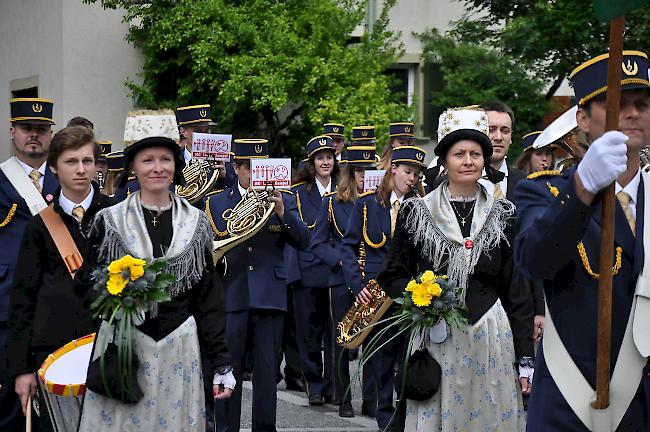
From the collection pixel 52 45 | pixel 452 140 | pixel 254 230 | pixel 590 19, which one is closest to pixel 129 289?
pixel 452 140

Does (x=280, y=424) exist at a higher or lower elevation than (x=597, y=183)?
lower

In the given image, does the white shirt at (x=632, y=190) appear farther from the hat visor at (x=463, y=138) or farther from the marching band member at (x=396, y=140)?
the marching band member at (x=396, y=140)

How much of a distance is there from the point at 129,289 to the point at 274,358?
3.64 metres

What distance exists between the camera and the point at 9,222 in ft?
26.9

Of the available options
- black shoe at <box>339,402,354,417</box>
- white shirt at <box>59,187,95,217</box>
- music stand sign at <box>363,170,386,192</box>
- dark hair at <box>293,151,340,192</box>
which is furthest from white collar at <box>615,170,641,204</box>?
dark hair at <box>293,151,340,192</box>

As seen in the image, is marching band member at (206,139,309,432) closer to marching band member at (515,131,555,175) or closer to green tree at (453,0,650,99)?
marching band member at (515,131,555,175)

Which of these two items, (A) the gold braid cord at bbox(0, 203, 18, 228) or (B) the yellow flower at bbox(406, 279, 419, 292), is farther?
(A) the gold braid cord at bbox(0, 203, 18, 228)

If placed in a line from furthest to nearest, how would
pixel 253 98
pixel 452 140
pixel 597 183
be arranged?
pixel 253 98, pixel 452 140, pixel 597 183

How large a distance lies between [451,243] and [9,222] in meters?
2.98

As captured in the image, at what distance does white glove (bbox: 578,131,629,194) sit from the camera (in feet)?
13.0

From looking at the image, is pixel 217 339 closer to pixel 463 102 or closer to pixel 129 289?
pixel 129 289

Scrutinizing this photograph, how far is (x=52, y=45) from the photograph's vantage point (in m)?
25.3

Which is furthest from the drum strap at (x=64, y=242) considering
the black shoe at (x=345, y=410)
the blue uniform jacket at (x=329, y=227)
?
the blue uniform jacket at (x=329, y=227)

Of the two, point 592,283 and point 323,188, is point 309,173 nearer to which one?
point 323,188
